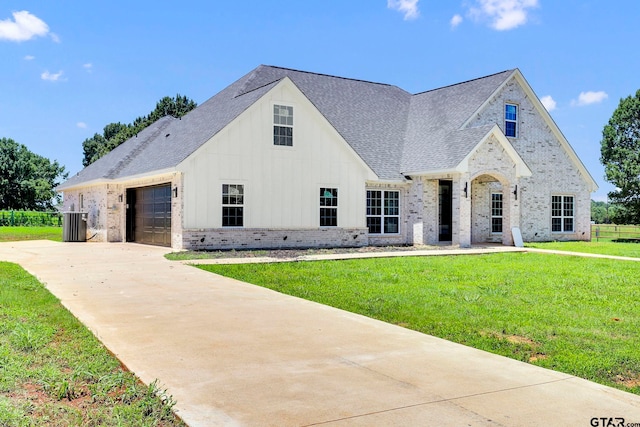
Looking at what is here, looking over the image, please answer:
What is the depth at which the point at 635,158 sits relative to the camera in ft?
117

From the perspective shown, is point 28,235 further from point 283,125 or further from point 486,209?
point 486,209

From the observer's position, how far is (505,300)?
31.8ft

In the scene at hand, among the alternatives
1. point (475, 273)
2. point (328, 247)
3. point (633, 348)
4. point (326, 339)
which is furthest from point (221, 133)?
point (633, 348)

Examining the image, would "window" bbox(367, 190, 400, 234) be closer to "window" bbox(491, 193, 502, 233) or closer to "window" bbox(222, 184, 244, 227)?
"window" bbox(491, 193, 502, 233)

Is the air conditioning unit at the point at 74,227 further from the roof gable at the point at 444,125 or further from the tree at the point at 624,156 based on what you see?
the tree at the point at 624,156

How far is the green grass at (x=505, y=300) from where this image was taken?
6.34 m

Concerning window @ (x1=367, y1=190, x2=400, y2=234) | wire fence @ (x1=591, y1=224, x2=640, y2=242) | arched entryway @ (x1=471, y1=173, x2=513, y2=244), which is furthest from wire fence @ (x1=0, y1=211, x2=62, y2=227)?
wire fence @ (x1=591, y1=224, x2=640, y2=242)

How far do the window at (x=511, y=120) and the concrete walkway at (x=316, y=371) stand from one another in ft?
68.0

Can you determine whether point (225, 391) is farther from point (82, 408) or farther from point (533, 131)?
point (533, 131)

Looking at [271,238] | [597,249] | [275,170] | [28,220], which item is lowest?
[597,249]

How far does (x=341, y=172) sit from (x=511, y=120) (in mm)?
9982

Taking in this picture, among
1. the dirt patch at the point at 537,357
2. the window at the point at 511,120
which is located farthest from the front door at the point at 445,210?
the dirt patch at the point at 537,357

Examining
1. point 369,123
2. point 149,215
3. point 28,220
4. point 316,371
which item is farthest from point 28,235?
point 316,371

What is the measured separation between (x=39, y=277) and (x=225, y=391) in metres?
9.28
